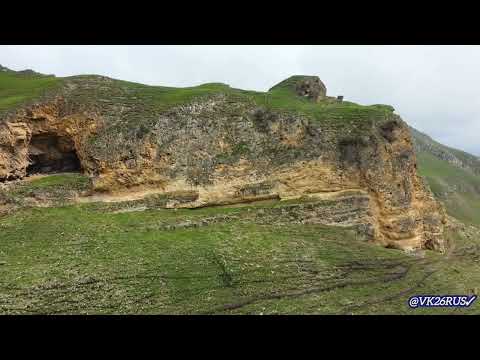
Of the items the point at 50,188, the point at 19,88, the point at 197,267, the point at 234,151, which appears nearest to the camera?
the point at 197,267

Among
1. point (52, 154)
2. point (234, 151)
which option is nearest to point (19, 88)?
point (52, 154)

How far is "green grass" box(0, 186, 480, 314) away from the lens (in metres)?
22.8

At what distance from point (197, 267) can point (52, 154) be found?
20.3 m

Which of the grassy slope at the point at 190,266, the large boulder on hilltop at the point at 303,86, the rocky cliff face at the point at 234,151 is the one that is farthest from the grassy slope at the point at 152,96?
the large boulder on hilltop at the point at 303,86

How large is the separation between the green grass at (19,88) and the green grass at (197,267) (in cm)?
1051

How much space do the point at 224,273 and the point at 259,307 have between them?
401 cm

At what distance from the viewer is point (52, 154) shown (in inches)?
1559

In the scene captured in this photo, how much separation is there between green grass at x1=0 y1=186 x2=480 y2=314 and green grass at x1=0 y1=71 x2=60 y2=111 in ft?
34.5

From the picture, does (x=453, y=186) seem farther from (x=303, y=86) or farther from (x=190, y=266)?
(x=190, y=266)

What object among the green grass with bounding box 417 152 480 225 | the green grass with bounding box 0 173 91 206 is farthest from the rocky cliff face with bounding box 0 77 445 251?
the green grass with bounding box 417 152 480 225

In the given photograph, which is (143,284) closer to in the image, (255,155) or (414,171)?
(255,155)

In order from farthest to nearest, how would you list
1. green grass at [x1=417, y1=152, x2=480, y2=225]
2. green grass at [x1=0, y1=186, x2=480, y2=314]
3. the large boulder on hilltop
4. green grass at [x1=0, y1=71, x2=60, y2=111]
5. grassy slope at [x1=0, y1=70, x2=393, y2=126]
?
green grass at [x1=417, y1=152, x2=480, y2=225]
the large boulder on hilltop
grassy slope at [x1=0, y1=70, x2=393, y2=126]
green grass at [x1=0, y1=71, x2=60, y2=111]
green grass at [x1=0, y1=186, x2=480, y2=314]

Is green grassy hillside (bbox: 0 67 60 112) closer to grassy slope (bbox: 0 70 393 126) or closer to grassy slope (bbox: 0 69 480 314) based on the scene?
grassy slope (bbox: 0 70 393 126)

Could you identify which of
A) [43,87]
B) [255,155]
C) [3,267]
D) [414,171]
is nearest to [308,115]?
[255,155]
